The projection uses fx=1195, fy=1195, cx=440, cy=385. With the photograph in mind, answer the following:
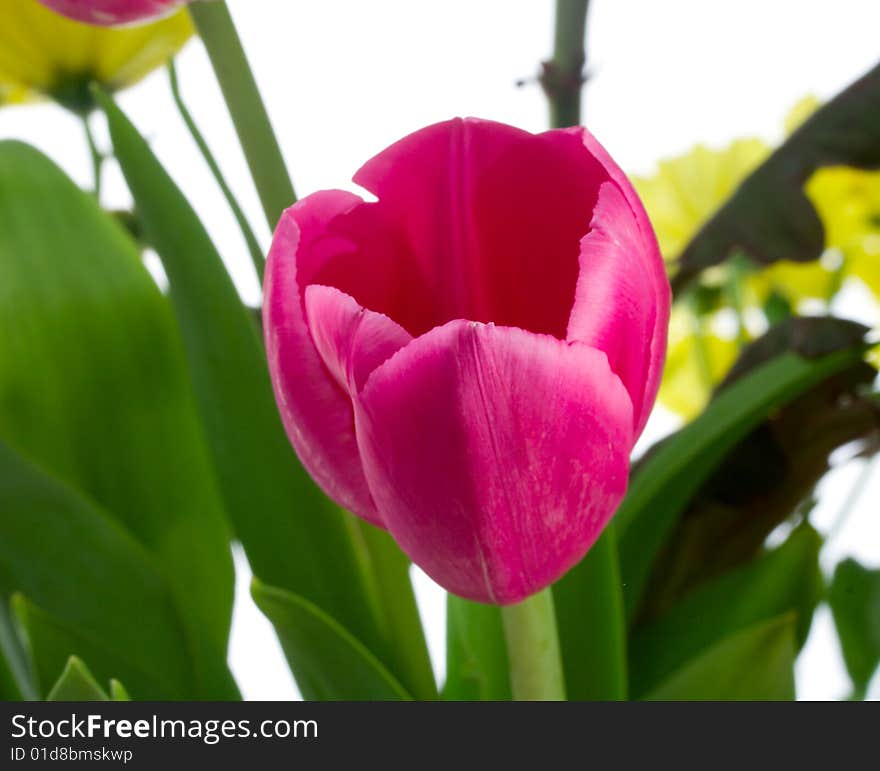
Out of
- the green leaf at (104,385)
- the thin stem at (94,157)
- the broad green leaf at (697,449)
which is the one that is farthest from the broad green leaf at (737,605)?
the thin stem at (94,157)

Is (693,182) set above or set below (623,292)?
above

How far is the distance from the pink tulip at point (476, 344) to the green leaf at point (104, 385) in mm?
159

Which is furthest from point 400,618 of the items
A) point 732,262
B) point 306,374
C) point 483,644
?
point 732,262

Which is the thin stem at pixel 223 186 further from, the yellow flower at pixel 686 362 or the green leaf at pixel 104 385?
the yellow flower at pixel 686 362

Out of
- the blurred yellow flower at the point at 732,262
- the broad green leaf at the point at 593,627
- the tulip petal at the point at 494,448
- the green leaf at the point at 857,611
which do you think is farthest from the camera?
the blurred yellow flower at the point at 732,262

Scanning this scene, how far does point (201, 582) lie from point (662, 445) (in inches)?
6.1

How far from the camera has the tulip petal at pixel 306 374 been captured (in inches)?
6.7

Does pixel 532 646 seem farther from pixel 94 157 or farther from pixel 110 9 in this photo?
pixel 94 157

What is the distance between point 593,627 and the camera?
0.28m

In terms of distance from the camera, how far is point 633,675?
1.17 ft

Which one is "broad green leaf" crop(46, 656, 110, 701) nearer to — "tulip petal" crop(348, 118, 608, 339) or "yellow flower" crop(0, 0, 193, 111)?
"tulip petal" crop(348, 118, 608, 339)

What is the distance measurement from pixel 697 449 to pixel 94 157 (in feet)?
0.72

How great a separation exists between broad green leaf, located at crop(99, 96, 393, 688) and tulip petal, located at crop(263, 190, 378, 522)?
0.38 ft

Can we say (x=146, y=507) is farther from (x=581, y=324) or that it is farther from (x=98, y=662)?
(x=581, y=324)
